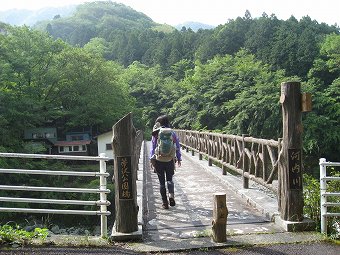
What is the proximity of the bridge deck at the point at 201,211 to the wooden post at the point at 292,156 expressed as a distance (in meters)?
0.34

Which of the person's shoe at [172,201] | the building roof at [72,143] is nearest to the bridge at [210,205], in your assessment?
the person's shoe at [172,201]

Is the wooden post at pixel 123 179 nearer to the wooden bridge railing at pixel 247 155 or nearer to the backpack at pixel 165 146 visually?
the backpack at pixel 165 146

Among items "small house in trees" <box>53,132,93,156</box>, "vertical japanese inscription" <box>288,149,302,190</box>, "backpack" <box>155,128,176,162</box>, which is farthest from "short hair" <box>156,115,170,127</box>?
"small house in trees" <box>53,132,93,156</box>

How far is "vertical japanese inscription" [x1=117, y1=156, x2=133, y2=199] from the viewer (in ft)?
14.4

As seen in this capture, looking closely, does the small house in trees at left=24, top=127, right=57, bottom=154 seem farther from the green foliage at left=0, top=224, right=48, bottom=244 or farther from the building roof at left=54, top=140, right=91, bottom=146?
the green foliage at left=0, top=224, right=48, bottom=244

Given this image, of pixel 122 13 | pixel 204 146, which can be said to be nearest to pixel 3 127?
pixel 204 146

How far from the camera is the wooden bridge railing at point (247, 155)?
570 centimetres

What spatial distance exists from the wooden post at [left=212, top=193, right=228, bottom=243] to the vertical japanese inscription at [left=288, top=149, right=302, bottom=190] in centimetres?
108

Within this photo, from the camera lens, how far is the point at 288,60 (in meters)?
33.9

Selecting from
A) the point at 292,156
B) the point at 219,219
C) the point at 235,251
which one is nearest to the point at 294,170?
the point at 292,156

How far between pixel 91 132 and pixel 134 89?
47.0ft

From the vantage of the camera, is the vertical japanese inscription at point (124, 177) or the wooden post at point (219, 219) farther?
the vertical japanese inscription at point (124, 177)

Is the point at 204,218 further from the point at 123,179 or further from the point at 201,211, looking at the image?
the point at 123,179

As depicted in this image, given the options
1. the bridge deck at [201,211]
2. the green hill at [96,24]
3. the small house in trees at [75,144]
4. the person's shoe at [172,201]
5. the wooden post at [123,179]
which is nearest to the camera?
the wooden post at [123,179]
